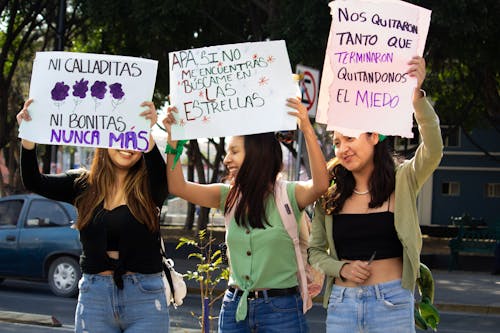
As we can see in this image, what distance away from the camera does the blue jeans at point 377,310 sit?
4336 millimetres

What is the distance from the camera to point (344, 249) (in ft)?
14.6

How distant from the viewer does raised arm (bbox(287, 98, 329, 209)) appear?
14.9ft

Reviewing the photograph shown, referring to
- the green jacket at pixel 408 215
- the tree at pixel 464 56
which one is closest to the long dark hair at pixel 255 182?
the green jacket at pixel 408 215

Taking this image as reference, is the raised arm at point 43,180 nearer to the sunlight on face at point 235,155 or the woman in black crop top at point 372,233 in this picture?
the sunlight on face at point 235,155

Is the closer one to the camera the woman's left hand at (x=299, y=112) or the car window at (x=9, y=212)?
the woman's left hand at (x=299, y=112)

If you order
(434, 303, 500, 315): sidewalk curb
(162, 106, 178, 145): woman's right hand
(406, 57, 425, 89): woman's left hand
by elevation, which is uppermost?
(406, 57, 425, 89): woman's left hand

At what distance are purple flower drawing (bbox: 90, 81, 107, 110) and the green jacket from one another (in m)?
1.35

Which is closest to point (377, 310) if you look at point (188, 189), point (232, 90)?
point (188, 189)

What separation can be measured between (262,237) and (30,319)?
24.0 ft

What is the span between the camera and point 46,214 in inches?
565

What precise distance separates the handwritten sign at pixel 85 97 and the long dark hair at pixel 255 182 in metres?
0.62

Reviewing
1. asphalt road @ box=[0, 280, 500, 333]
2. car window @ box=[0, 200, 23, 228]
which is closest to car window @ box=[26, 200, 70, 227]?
car window @ box=[0, 200, 23, 228]

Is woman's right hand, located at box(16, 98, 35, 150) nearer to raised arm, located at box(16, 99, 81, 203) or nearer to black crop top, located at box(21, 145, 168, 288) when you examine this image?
raised arm, located at box(16, 99, 81, 203)

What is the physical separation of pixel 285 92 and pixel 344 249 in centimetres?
88
